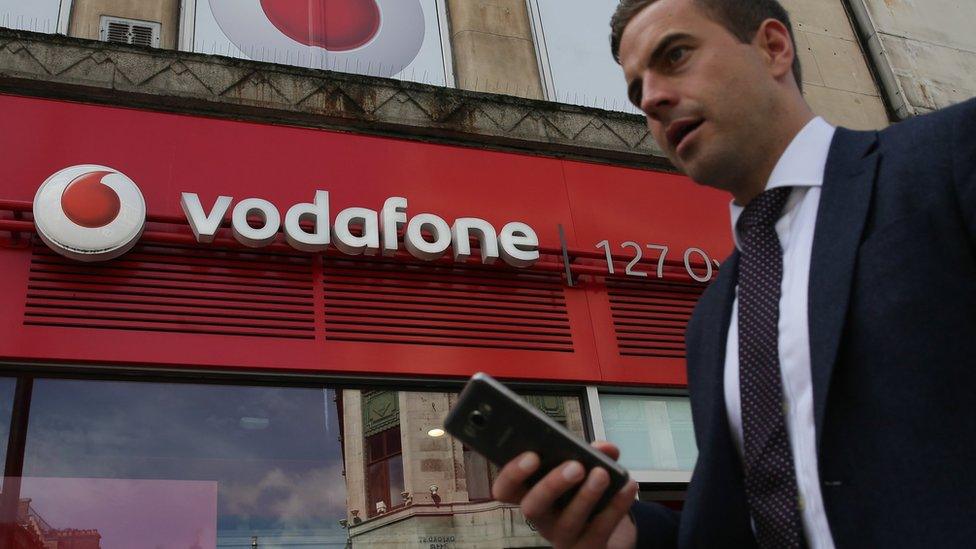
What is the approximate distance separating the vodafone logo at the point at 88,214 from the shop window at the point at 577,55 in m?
4.12

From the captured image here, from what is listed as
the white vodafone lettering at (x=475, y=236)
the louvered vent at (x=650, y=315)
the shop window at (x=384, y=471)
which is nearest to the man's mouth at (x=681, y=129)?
the shop window at (x=384, y=471)

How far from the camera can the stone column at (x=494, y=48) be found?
25.9ft

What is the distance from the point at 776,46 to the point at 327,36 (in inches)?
248

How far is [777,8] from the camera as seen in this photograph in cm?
192

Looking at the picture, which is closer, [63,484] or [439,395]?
[63,484]

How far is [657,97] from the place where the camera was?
175cm

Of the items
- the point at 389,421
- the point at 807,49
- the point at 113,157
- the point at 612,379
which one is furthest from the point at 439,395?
the point at 807,49

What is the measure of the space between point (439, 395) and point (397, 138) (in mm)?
2280

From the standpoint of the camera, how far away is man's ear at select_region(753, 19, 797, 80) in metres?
1.78

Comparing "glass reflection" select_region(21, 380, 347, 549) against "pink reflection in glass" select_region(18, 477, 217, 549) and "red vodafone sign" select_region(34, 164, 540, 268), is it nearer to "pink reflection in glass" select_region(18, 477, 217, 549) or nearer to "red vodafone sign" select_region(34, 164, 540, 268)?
"pink reflection in glass" select_region(18, 477, 217, 549)

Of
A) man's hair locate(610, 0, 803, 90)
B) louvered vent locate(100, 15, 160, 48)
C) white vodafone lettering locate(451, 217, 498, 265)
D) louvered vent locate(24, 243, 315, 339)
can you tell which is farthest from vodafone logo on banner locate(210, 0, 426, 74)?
man's hair locate(610, 0, 803, 90)

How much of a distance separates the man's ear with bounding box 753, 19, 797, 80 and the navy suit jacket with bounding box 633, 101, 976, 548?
407 millimetres

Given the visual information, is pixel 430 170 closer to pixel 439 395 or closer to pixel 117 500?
pixel 439 395

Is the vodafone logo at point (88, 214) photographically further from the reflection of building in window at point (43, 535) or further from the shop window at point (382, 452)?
the shop window at point (382, 452)
